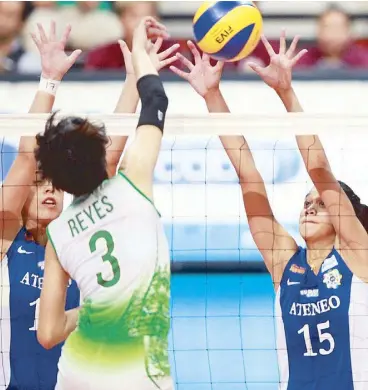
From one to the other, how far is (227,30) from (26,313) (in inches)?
68.0

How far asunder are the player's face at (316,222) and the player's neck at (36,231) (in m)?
1.31

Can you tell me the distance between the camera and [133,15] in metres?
7.41

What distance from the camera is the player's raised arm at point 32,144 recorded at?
479cm

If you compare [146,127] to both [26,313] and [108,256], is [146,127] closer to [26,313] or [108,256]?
[108,256]

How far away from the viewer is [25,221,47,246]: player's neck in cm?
502

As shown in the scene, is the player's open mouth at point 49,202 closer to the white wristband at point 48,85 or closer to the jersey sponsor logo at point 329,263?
the white wristband at point 48,85

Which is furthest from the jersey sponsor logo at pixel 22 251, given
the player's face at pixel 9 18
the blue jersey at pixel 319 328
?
the player's face at pixel 9 18

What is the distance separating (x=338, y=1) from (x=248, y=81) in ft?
5.05

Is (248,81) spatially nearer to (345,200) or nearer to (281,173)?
(281,173)

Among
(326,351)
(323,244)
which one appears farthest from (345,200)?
(326,351)

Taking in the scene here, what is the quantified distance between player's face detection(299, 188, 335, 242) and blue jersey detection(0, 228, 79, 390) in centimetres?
119

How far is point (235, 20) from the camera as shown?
4852 millimetres

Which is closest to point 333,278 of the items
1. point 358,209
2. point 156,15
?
point 358,209

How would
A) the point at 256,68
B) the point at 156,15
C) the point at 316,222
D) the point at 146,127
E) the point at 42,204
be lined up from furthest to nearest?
the point at 156,15 < the point at 42,204 < the point at 316,222 < the point at 256,68 < the point at 146,127
